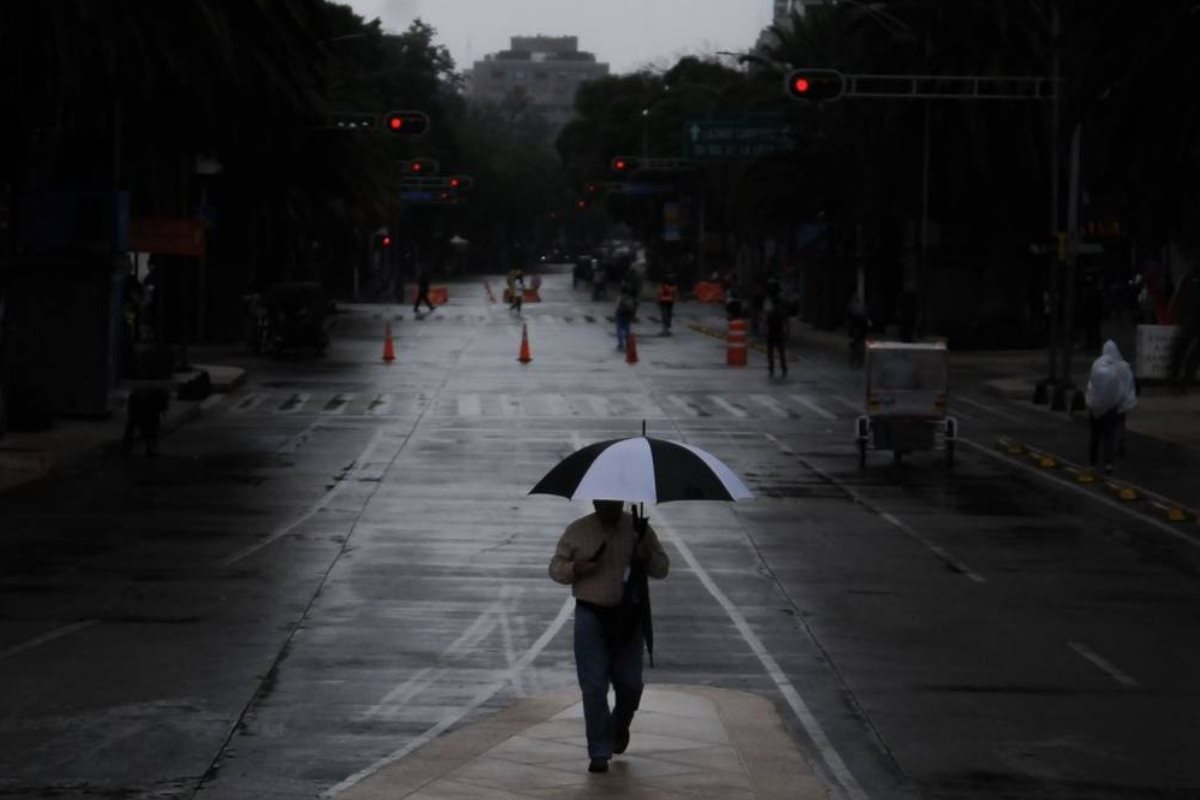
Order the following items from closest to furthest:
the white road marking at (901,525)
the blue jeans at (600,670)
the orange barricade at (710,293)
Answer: the blue jeans at (600,670), the white road marking at (901,525), the orange barricade at (710,293)

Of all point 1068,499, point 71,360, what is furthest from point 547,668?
point 71,360

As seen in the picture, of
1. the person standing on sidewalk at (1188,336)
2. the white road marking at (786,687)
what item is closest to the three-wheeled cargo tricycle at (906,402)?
the person standing on sidewalk at (1188,336)

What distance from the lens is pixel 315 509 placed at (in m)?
26.7

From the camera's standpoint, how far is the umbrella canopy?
1156cm

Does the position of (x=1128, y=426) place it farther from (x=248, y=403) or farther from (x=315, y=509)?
(x=315, y=509)

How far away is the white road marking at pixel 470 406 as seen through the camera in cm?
4131

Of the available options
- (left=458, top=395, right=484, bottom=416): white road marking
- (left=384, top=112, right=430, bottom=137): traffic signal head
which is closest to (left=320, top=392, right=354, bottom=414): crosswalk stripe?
(left=458, top=395, right=484, bottom=416): white road marking

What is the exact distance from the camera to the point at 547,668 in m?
16.1

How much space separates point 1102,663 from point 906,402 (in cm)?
1612

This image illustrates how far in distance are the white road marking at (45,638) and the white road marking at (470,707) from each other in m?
3.66

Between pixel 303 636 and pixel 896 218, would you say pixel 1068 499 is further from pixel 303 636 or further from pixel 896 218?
pixel 896 218

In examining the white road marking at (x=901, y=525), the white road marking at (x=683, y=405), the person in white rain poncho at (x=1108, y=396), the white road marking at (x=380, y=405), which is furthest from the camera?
the white road marking at (x=683, y=405)

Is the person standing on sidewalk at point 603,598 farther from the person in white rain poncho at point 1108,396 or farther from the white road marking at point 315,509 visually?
the person in white rain poncho at point 1108,396

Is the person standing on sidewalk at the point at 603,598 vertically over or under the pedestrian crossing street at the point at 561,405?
over
